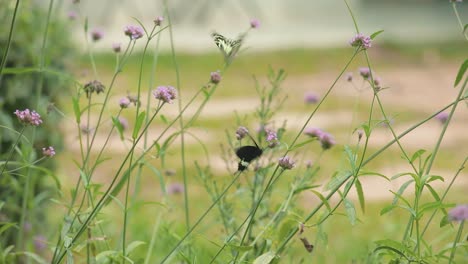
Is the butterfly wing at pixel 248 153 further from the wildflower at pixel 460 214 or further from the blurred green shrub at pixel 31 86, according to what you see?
the blurred green shrub at pixel 31 86

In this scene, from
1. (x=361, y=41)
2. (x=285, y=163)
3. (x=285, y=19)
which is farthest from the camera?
(x=285, y=19)

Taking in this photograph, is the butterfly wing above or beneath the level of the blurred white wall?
beneath

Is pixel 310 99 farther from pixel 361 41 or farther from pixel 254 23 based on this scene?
pixel 361 41

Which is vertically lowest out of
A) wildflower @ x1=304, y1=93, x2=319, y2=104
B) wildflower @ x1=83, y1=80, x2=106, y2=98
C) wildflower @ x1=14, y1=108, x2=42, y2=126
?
wildflower @ x1=14, y1=108, x2=42, y2=126

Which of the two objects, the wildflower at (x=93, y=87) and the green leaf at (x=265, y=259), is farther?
the wildflower at (x=93, y=87)

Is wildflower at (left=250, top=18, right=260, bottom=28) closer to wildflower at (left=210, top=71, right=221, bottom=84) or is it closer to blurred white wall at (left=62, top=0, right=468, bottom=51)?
wildflower at (left=210, top=71, right=221, bottom=84)

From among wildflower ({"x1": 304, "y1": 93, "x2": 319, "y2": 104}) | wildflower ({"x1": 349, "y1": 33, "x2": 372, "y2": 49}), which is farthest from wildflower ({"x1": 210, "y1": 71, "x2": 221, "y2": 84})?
wildflower ({"x1": 304, "y1": 93, "x2": 319, "y2": 104})

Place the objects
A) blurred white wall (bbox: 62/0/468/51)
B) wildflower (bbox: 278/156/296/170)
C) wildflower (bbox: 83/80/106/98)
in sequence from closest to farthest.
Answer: wildflower (bbox: 278/156/296/170) → wildflower (bbox: 83/80/106/98) → blurred white wall (bbox: 62/0/468/51)

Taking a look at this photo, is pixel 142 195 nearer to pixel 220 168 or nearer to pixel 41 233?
pixel 220 168

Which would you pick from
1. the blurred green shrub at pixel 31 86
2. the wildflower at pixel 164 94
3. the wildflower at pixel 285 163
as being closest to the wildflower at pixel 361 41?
the wildflower at pixel 285 163

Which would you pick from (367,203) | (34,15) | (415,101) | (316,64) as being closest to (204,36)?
(316,64)

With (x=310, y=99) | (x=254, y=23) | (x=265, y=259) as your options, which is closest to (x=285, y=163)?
(x=265, y=259)

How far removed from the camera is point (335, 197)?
5629 millimetres

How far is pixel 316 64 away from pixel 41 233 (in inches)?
294
